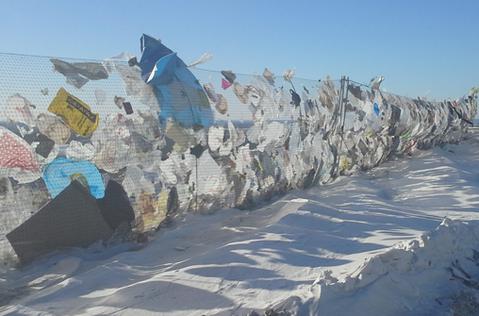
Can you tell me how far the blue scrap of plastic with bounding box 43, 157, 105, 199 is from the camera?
463cm

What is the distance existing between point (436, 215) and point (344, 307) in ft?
13.2

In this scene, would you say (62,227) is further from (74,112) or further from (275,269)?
(275,269)

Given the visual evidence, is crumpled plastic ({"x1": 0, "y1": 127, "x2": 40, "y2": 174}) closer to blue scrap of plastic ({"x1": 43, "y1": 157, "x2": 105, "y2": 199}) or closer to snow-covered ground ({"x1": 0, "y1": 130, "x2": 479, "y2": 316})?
blue scrap of plastic ({"x1": 43, "y1": 157, "x2": 105, "y2": 199})

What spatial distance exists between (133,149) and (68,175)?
808 mm

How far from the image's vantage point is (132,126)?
532cm

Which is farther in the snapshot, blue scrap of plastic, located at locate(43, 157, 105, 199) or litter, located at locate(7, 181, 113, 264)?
blue scrap of plastic, located at locate(43, 157, 105, 199)

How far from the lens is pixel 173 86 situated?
591 cm

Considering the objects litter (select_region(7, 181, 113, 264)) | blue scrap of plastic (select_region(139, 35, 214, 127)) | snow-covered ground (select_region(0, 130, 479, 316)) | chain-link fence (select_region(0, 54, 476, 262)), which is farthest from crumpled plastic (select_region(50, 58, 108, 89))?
snow-covered ground (select_region(0, 130, 479, 316))

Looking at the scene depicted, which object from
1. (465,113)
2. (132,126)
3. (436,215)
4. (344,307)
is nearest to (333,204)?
(436,215)

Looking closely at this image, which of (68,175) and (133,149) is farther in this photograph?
(133,149)

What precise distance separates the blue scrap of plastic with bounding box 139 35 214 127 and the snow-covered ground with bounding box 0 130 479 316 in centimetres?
129

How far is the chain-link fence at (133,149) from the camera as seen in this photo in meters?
4.45

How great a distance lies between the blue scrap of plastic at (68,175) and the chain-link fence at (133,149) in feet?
0.03

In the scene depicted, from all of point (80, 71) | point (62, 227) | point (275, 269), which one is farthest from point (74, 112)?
point (275, 269)
